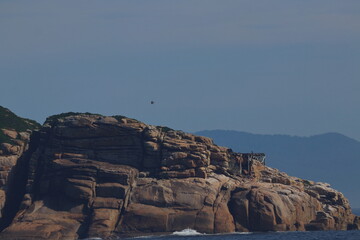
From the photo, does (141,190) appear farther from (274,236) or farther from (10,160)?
(10,160)

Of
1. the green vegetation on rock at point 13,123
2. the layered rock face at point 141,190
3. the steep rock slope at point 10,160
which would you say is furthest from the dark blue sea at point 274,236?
the green vegetation on rock at point 13,123

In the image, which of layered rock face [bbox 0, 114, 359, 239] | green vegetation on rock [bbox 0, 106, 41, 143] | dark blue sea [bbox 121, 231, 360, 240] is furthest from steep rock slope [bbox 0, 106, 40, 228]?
dark blue sea [bbox 121, 231, 360, 240]

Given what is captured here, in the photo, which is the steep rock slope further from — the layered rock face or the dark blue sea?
the dark blue sea

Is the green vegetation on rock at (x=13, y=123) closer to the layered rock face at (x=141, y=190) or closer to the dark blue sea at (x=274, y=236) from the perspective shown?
the layered rock face at (x=141, y=190)

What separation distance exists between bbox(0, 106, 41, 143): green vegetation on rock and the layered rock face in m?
8.18

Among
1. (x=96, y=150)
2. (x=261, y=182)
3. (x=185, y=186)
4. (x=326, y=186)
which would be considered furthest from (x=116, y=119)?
(x=326, y=186)

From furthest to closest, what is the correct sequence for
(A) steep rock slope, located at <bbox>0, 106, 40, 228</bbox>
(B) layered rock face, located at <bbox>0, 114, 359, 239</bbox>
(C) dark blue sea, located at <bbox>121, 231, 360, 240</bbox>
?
(A) steep rock slope, located at <bbox>0, 106, 40, 228</bbox>
(B) layered rock face, located at <bbox>0, 114, 359, 239</bbox>
(C) dark blue sea, located at <bbox>121, 231, 360, 240</bbox>

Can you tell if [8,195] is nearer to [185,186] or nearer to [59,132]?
[59,132]

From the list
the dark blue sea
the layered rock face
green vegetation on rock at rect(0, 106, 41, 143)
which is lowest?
the dark blue sea

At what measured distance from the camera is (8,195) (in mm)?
148000

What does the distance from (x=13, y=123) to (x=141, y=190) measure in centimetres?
3278

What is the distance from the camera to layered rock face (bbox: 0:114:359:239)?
13900cm

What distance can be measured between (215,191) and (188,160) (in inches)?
270

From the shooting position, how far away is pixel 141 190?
142500 millimetres
